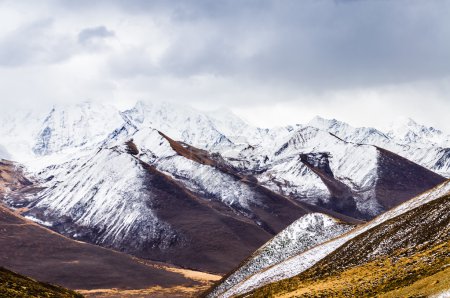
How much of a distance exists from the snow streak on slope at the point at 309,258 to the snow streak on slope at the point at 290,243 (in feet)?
23.5

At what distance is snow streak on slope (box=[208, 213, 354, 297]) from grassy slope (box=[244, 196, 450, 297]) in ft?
69.8

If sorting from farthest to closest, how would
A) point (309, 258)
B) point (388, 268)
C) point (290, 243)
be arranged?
point (290, 243)
point (309, 258)
point (388, 268)

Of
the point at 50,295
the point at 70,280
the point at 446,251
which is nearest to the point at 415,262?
the point at 446,251

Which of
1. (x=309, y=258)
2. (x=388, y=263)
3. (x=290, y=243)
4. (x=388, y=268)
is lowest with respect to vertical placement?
(x=388, y=268)

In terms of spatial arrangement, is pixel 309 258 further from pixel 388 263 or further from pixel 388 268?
pixel 388 268

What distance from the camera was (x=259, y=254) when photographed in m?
99.1

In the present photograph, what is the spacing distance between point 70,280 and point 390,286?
16550 centimetres

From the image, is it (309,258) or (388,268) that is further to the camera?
(309,258)

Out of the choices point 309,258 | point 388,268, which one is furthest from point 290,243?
point 388,268

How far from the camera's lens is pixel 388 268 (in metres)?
51.5

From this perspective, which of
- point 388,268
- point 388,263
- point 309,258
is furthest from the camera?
point 309,258

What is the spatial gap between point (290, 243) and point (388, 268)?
47.5m

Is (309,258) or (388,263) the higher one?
(309,258)

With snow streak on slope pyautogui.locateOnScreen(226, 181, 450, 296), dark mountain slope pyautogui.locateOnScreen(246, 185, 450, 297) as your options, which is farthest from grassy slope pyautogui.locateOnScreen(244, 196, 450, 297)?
snow streak on slope pyautogui.locateOnScreen(226, 181, 450, 296)
